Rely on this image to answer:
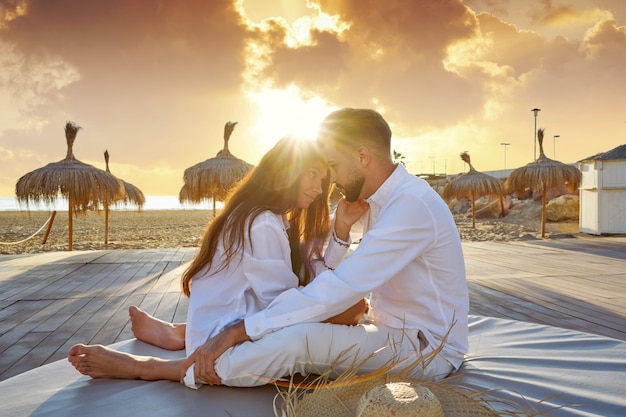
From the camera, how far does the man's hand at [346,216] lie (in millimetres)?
2188

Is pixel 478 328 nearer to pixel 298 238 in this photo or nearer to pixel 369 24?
pixel 298 238

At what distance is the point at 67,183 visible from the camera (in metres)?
7.71

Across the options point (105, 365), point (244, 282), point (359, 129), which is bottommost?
point (105, 365)

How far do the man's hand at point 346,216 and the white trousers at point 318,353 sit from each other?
60 centimetres

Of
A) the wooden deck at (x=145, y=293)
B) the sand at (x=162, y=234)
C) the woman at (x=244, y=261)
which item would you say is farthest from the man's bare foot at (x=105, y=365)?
the sand at (x=162, y=234)

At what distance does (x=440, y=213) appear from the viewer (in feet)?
5.57

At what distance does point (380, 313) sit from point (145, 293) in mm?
2781

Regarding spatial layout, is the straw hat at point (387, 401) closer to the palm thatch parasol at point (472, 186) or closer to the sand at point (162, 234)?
the sand at point (162, 234)

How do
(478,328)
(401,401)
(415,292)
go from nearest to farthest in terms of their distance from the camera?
(401,401)
(415,292)
(478,328)

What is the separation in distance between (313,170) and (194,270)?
0.65 m

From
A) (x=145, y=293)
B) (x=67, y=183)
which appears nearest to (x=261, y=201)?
(x=145, y=293)

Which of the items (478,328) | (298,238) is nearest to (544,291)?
(478,328)

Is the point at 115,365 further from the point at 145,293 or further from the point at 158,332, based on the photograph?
the point at 145,293

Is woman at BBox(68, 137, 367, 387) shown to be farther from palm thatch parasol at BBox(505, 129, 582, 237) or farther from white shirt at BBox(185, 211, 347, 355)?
palm thatch parasol at BBox(505, 129, 582, 237)
